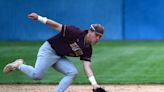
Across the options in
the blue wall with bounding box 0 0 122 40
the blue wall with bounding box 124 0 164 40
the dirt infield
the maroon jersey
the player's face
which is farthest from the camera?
the blue wall with bounding box 0 0 122 40

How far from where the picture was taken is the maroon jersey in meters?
8.24

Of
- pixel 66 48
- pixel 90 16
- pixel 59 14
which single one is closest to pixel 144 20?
pixel 90 16

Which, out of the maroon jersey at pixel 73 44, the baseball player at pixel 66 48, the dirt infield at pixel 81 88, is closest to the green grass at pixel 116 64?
the dirt infield at pixel 81 88

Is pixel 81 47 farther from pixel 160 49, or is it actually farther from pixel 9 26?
pixel 9 26

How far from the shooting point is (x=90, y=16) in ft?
78.1

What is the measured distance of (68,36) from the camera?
327 inches

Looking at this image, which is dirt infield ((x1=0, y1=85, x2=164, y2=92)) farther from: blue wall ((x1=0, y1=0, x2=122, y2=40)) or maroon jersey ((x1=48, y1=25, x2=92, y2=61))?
blue wall ((x1=0, y1=0, x2=122, y2=40))

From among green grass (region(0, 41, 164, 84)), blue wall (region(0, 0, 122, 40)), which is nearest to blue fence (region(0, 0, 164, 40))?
blue wall (region(0, 0, 122, 40))

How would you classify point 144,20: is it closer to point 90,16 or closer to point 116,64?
point 90,16

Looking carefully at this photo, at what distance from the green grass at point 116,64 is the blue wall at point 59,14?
229cm

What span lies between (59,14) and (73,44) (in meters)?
15.8

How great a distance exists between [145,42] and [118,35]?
164cm

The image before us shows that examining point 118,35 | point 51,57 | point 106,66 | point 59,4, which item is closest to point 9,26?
point 59,4

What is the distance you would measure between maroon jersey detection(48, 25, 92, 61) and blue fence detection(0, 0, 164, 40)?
50.5ft
